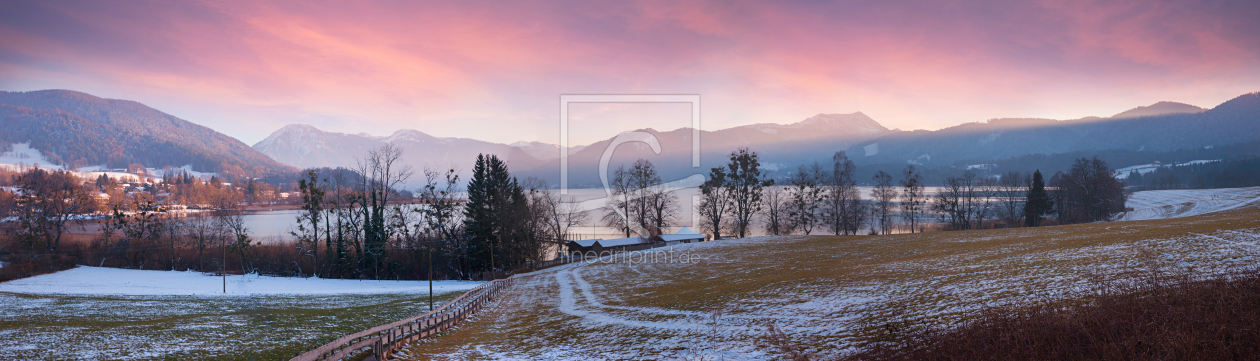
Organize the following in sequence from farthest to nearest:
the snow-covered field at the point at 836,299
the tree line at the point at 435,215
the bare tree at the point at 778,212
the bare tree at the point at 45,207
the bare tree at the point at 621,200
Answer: the bare tree at the point at 778,212
the bare tree at the point at 621,200
the bare tree at the point at 45,207
the tree line at the point at 435,215
the snow-covered field at the point at 836,299

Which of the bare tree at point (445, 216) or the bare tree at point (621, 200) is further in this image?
the bare tree at point (621, 200)

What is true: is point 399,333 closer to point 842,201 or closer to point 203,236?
point 842,201

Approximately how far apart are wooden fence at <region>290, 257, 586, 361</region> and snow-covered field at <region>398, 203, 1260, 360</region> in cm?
70

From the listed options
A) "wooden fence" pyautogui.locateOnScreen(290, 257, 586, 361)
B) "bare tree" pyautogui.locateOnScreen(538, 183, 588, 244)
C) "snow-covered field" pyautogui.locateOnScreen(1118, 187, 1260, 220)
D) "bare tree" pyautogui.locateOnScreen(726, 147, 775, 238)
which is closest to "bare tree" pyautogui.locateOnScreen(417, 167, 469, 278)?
"bare tree" pyautogui.locateOnScreen(538, 183, 588, 244)

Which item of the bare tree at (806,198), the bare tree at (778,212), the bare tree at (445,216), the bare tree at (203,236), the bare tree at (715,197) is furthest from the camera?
the bare tree at (778,212)

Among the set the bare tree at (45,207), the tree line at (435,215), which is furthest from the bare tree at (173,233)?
the bare tree at (45,207)

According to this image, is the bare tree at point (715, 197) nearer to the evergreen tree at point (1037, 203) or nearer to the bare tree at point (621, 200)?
the bare tree at point (621, 200)

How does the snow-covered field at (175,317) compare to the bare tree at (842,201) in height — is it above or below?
below

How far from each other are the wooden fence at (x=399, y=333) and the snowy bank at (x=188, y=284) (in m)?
17.5

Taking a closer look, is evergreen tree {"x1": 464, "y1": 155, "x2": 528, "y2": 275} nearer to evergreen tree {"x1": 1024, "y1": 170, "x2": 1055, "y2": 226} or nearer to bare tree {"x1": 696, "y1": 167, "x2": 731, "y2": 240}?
bare tree {"x1": 696, "y1": 167, "x2": 731, "y2": 240}

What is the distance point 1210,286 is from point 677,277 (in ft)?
83.6

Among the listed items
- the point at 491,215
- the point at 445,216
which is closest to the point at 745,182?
the point at 491,215

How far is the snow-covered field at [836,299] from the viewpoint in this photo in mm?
13781

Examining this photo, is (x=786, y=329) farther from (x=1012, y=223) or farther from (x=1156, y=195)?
(x=1156, y=195)
